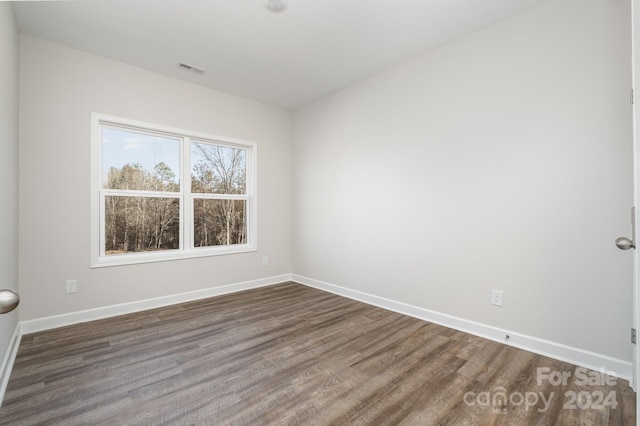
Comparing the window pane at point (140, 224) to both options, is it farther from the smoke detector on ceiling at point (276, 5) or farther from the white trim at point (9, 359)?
the smoke detector on ceiling at point (276, 5)

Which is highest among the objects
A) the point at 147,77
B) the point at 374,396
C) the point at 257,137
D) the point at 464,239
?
the point at 147,77

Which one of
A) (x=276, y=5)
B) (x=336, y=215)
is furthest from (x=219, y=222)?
(x=276, y=5)

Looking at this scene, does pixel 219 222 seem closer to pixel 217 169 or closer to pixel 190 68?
pixel 217 169

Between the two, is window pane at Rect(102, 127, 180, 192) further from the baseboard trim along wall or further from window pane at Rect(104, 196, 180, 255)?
the baseboard trim along wall

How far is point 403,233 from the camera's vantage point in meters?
3.15

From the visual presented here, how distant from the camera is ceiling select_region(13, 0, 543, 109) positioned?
2297mm

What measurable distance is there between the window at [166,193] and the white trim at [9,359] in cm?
78

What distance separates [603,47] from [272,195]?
3737 mm

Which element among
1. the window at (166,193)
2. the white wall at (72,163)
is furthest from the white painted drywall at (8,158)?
the window at (166,193)

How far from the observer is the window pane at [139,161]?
313 cm

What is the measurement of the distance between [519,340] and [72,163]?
14.3ft

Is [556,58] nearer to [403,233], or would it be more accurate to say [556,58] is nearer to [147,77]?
[403,233]

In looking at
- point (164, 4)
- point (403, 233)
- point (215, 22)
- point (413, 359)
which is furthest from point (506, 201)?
point (164, 4)

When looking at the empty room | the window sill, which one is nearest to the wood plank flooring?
the empty room
